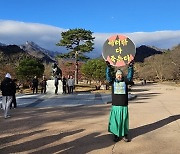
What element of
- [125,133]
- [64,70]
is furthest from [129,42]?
[64,70]

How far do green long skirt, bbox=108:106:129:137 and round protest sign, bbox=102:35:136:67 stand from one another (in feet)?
3.99

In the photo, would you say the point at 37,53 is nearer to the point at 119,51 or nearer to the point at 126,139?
the point at 119,51

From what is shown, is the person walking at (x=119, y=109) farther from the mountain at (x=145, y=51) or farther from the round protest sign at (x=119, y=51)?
the mountain at (x=145, y=51)

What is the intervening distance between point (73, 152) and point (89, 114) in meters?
5.43

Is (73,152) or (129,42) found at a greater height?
(129,42)

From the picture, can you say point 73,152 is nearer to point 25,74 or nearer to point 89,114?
point 89,114

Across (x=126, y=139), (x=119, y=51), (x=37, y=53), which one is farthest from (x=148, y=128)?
(x=37, y=53)

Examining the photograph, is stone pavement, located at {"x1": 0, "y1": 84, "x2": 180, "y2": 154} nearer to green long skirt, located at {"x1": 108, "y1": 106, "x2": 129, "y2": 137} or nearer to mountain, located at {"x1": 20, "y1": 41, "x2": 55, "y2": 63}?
green long skirt, located at {"x1": 108, "y1": 106, "x2": 129, "y2": 137}

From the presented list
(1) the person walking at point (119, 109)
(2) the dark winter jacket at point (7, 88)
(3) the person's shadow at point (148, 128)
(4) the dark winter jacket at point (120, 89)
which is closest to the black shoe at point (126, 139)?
(1) the person walking at point (119, 109)

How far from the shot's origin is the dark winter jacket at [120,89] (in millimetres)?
Answer: 7375

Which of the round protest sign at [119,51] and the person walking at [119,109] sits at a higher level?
the round protest sign at [119,51]

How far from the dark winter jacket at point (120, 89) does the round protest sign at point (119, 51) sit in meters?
0.41

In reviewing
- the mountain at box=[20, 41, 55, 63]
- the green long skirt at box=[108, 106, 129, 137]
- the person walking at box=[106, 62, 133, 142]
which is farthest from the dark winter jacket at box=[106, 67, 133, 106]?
the mountain at box=[20, 41, 55, 63]

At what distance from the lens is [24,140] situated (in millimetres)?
7062
